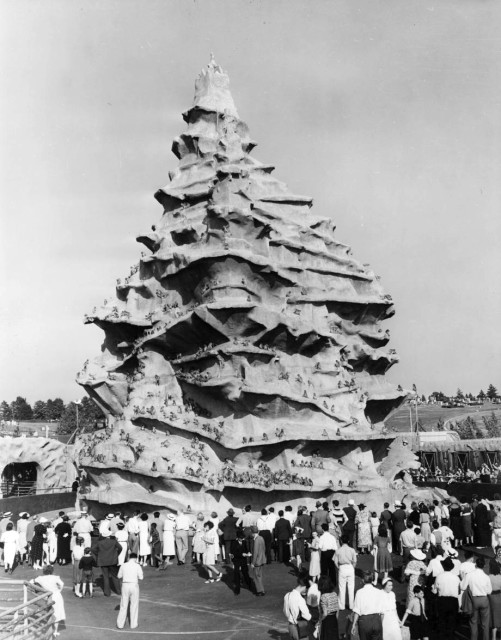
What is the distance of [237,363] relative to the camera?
3403 cm

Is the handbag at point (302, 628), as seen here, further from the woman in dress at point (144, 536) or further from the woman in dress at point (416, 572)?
the woman in dress at point (144, 536)

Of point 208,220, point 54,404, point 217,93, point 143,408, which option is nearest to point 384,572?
point 143,408

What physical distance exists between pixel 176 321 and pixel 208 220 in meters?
6.14

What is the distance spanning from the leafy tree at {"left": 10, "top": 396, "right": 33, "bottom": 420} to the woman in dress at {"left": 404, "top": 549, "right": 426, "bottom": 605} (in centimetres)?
13545

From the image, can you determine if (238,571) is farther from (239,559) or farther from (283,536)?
(283,536)

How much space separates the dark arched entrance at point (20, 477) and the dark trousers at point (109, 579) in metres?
33.1

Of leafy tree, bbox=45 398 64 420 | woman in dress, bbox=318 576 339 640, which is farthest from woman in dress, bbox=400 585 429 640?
leafy tree, bbox=45 398 64 420

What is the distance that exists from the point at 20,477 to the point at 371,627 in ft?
158

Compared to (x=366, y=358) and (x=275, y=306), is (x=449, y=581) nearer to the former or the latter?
(x=275, y=306)

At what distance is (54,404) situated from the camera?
488 ft

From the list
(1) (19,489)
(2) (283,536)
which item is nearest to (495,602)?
(2) (283,536)

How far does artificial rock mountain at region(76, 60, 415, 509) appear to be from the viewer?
3278 cm

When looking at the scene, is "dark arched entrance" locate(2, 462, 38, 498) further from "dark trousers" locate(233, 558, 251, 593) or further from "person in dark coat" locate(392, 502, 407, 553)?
"person in dark coat" locate(392, 502, 407, 553)

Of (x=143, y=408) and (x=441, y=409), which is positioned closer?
(x=143, y=408)
